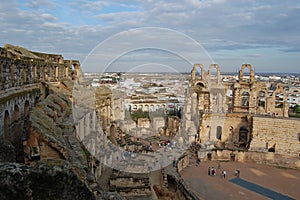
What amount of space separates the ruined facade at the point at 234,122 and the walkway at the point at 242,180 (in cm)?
163

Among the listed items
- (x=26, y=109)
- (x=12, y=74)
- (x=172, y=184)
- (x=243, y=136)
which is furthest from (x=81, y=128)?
(x=243, y=136)

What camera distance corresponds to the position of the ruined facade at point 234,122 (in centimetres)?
2139

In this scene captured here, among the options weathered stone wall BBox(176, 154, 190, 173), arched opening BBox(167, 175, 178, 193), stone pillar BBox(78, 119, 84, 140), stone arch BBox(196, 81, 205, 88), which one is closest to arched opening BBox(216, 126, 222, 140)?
weathered stone wall BBox(176, 154, 190, 173)

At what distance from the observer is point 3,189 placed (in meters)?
2.52

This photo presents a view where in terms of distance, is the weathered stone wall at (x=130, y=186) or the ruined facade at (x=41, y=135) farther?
the weathered stone wall at (x=130, y=186)

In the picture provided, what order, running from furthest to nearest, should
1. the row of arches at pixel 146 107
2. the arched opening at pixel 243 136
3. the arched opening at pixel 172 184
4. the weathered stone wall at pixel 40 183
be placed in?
the row of arches at pixel 146 107 < the arched opening at pixel 243 136 < the arched opening at pixel 172 184 < the weathered stone wall at pixel 40 183

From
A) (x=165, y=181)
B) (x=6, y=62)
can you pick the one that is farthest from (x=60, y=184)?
(x=165, y=181)

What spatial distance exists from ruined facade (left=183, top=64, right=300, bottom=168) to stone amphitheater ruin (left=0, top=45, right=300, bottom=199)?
7 cm

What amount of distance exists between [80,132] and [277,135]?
1598 cm

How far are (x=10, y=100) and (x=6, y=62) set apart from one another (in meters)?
1.27

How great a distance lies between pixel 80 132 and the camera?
42.1 ft

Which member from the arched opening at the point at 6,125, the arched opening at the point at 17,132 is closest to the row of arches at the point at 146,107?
the arched opening at the point at 17,132

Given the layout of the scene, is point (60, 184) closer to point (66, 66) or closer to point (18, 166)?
point (18, 166)

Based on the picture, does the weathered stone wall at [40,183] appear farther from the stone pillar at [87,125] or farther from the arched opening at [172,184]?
the arched opening at [172,184]
